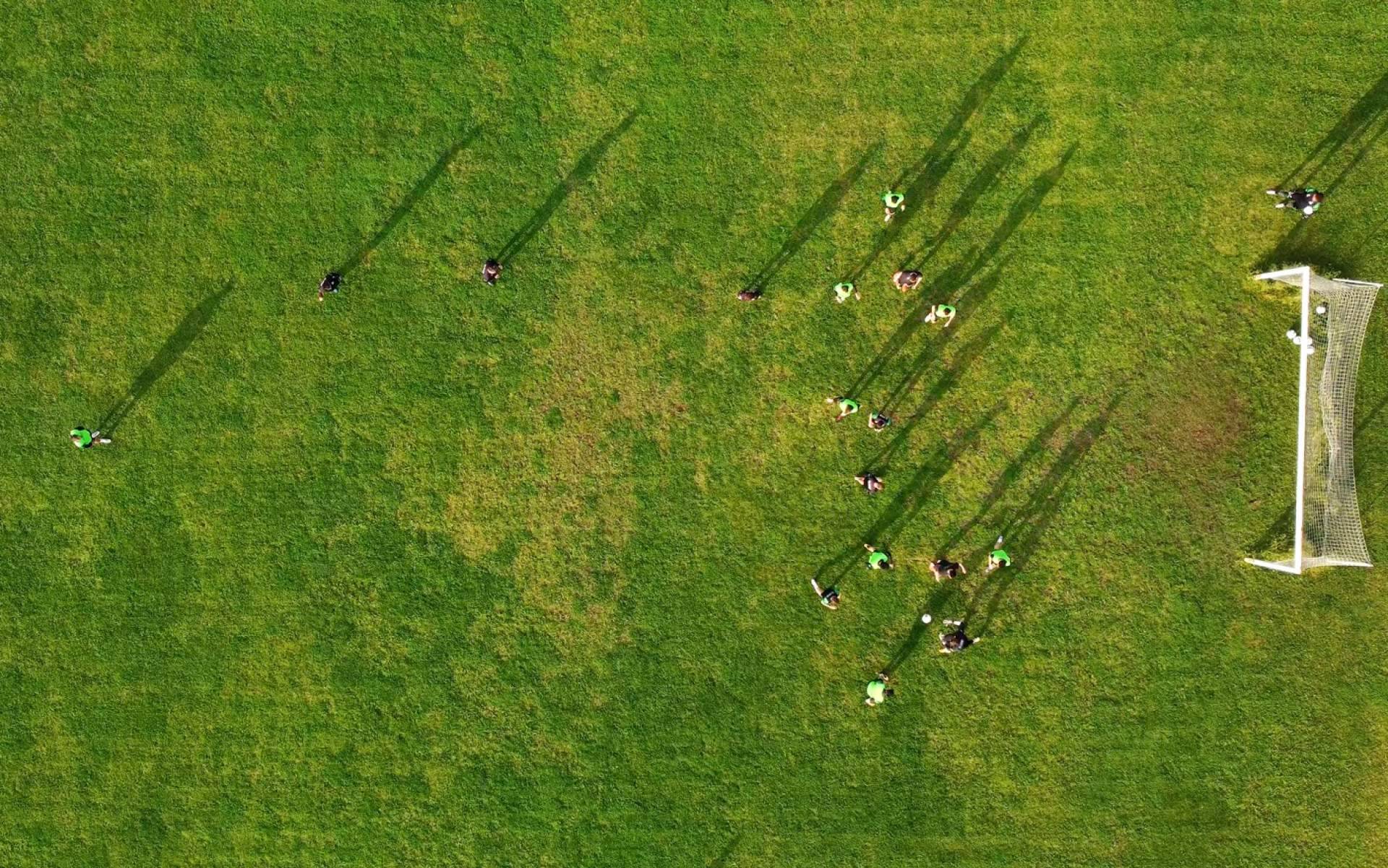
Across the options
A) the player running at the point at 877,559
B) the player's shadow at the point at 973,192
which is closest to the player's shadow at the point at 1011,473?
the player running at the point at 877,559

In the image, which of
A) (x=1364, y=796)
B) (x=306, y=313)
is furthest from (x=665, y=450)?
(x=1364, y=796)

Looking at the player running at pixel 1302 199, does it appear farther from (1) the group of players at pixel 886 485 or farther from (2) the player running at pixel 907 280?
(2) the player running at pixel 907 280

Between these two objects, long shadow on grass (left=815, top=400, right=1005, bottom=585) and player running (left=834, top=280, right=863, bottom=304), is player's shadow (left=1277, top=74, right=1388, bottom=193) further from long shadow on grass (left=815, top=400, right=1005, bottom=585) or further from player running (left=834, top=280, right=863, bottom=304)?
player running (left=834, top=280, right=863, bottom=304)

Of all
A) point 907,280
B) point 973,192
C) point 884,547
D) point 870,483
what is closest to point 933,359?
point 907,280

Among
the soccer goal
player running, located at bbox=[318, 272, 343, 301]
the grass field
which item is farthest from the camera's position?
player running, located at bbox=[318, 272, 343, 301]

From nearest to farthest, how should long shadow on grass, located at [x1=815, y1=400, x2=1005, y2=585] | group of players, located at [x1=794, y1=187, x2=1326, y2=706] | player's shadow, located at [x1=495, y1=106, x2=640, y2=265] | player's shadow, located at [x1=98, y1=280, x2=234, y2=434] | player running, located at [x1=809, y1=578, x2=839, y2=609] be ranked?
group of players, located at [x1=794, y1=187, x2=1326, y2=706] → player running, located at [x1=809, y1=578, x2=839, y2=609] → long shadow on grass, located at [x1=815, y1=400, x2=1005, y2=585] → player's shadow, located at [x1=495, y1=106, x2=640, y2=265] → player's shadow, located at [x1=98, y1=280, x2=234, y2=434]

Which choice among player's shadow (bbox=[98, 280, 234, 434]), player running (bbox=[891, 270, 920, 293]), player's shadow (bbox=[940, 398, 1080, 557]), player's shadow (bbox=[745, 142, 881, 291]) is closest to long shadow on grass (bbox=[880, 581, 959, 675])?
player's shadow (bbox=[940, 398, 1080, 557])
